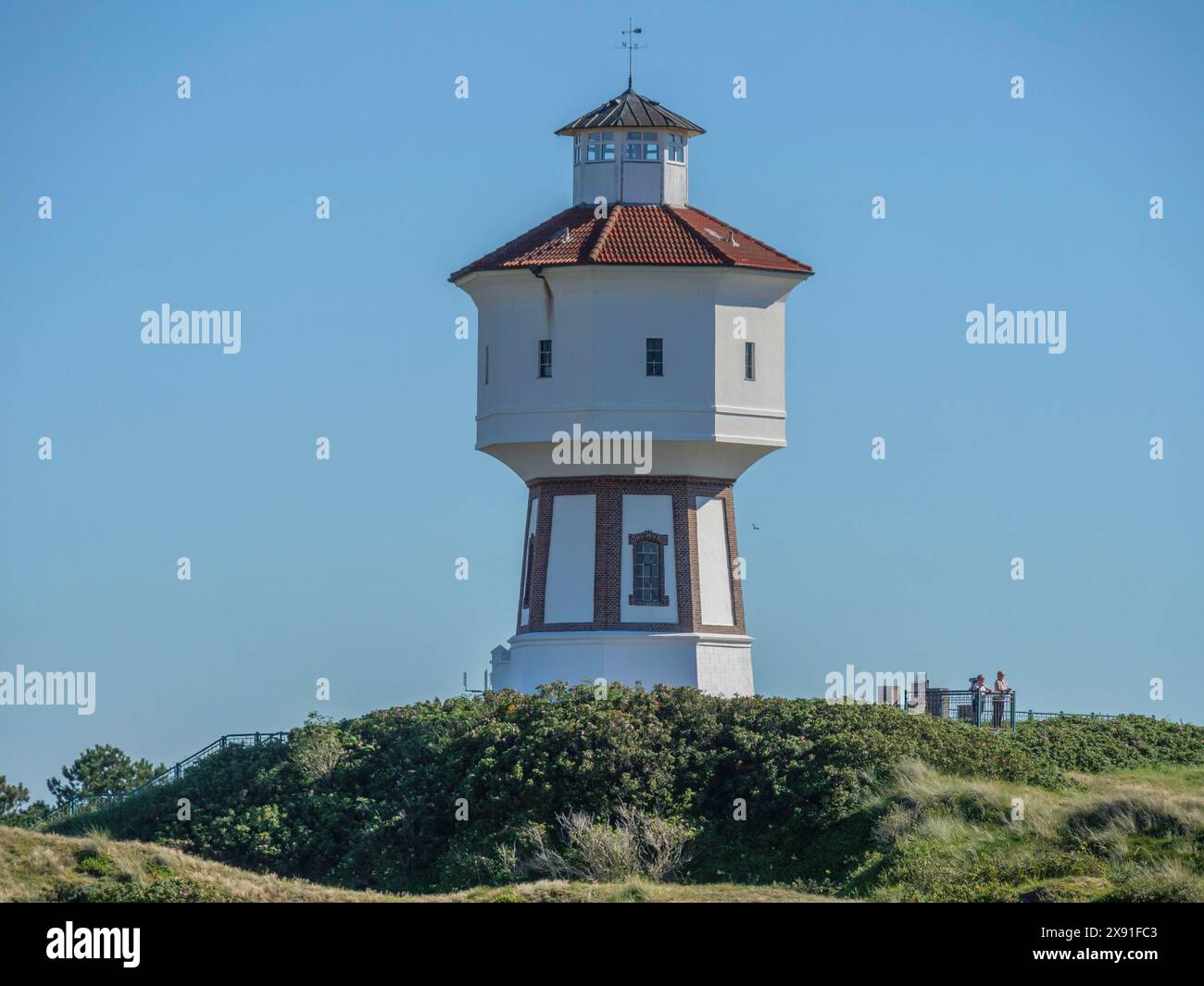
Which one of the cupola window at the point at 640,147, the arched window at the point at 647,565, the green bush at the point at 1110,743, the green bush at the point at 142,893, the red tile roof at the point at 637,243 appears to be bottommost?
the green bush at the point at 142,893

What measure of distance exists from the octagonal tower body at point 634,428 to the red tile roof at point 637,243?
0.21 ft

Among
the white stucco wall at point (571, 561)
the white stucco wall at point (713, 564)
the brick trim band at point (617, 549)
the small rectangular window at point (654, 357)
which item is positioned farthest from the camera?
the white stucco wall at point (713, 564)

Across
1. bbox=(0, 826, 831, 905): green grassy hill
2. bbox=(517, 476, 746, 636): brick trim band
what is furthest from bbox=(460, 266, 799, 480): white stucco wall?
bbox=(0, 826, 831, 905): green grassy hill

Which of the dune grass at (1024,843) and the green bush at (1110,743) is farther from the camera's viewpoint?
the green bush at (1110,743)

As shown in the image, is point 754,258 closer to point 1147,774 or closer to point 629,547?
point 629,547

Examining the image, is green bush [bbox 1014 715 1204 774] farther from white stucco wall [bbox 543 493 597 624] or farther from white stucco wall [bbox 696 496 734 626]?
white stucco wall [bbox 543 493 597 624]

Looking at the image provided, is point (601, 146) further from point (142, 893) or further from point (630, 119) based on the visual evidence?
point (142, 893)

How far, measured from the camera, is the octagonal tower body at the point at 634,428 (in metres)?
61.0

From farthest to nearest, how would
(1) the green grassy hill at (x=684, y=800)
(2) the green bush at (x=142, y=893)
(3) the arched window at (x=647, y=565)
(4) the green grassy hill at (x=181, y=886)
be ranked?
(3) the arched window at (x=647, y=565) < (1) the green grassy hill at (x=684, y=800) < (4) the green grassy hill at (x=181, y=886) < (2) the green bush at (x=142, y=893)

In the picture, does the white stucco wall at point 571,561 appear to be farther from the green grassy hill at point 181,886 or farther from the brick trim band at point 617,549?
the green grassy hill at point 181,886

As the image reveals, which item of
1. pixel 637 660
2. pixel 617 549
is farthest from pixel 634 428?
pixel 637 660

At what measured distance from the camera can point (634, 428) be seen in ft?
200

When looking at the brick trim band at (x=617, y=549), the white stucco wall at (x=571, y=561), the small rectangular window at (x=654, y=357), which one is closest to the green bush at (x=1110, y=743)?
the brick trim band at (x=617, y=549)

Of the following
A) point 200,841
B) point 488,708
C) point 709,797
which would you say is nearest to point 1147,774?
point 709,797
